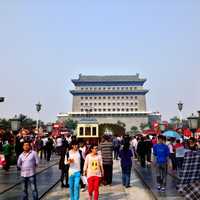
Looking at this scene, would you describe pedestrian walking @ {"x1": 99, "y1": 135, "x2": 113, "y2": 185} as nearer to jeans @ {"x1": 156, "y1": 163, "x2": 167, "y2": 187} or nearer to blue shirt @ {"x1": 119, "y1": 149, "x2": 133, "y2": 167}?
blue shirt @ {"x1": 119, "y1": 149, "x2": 133, "y2": 167}

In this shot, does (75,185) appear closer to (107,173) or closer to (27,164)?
(27,164)

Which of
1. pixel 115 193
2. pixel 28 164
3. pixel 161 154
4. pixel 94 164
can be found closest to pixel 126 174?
pixel 115 193

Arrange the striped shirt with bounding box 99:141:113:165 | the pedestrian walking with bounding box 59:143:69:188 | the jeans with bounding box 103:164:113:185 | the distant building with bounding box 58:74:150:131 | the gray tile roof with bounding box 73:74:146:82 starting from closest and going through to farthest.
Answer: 1. the pedestrian walking with bounding box 59:143:69:188
2. the striped shirt with bounding box 99:141:113:165
3. the jeans with bounding box 103:164:113:185
4. the distant building with bounding box 58:74:150:131
5. the gray tile roof with bounding box 73:74:146:82

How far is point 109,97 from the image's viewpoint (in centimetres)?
13112

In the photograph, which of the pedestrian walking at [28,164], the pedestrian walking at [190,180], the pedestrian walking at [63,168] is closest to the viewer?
the pedestrian walking at [190,180]

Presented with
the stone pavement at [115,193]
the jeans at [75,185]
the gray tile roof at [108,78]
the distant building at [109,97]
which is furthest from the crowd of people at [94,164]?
the gray tile roof at [108,78]

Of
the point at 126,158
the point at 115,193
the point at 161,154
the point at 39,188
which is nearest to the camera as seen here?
the point at 115,193

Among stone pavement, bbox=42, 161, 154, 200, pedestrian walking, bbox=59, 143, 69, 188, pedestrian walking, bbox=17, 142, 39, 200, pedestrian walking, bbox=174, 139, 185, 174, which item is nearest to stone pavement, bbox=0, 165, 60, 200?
stone pavement, bbox=42, 161, 154, 200

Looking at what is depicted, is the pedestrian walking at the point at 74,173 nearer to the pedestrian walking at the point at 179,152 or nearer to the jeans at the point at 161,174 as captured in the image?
the jeans at the point at 161,174

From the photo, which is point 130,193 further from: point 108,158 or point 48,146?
point 48,146

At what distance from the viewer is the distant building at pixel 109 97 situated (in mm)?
130250

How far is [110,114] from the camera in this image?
420ft

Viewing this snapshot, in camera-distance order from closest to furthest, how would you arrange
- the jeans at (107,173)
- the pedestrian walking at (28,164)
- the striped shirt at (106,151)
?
the pedestrian walking at (28,164)
the striped shirt at (106,151)
the jeans at (107,173)

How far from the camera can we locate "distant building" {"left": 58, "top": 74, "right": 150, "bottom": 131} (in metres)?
130
